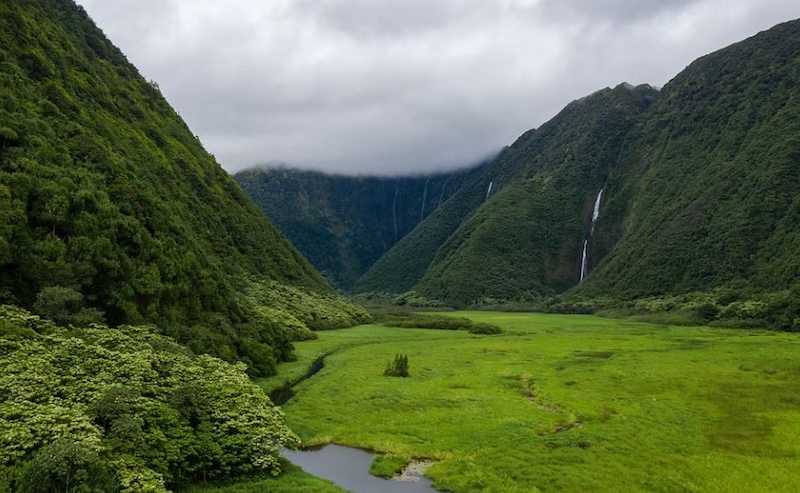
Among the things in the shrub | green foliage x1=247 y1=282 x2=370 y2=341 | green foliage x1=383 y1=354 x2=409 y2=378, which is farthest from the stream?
the shrub

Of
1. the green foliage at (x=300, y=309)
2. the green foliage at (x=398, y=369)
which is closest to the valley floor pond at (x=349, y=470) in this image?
the green foliage at (x=398, y=369)

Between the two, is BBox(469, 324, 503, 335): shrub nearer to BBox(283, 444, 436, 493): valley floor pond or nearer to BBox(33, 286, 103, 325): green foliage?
BBox(283, 444, 436, 493): valley floor pond

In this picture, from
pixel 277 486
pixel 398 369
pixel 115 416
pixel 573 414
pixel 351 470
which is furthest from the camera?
pixel 398 369

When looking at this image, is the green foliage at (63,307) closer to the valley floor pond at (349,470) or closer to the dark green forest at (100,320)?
the dark green forest at (100,320)

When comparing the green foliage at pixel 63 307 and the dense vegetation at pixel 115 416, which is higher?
the green foliage at pixel 63 307

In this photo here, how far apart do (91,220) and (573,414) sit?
4180 cm

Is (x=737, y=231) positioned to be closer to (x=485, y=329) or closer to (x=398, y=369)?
(x=485, y=329)

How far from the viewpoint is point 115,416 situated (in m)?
26.5

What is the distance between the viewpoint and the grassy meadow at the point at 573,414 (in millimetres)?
29891

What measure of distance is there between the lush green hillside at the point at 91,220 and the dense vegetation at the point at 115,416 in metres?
6.98

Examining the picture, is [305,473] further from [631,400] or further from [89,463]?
[631,400]

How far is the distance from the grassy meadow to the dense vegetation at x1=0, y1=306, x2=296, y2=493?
7483 millimetres

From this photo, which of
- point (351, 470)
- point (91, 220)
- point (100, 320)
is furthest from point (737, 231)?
point (100, 320)

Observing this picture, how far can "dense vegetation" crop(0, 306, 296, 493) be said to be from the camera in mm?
22016
